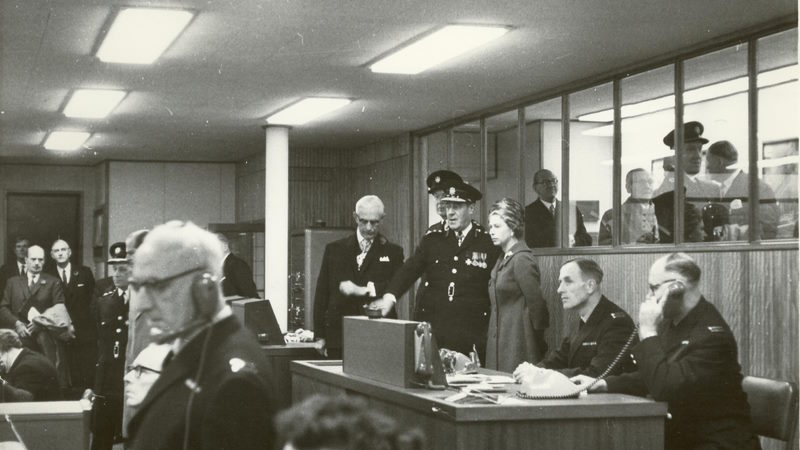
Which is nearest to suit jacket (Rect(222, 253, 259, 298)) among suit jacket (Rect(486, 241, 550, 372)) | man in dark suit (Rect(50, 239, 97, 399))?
suit jacket (Rect(486, 241, 550, 372))

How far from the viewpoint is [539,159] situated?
388 inches

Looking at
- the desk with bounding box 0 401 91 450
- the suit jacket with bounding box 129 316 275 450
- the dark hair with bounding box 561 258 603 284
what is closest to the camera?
the suit jacket with bounding box 129 316 275 450

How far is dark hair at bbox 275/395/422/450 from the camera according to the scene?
154 centimetres

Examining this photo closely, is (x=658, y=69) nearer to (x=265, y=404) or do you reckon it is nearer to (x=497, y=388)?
(x=497, y=388)

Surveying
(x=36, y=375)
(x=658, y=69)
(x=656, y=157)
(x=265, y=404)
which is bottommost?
(x=36, y=375)

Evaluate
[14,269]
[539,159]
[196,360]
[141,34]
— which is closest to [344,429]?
[196,360]

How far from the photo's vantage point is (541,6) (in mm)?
6422

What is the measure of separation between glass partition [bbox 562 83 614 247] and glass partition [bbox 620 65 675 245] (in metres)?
0.21

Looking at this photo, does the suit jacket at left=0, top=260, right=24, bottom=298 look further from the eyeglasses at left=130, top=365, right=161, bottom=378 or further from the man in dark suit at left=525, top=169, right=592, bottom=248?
the eyeglasses at left=130, top=365, right=161, bottom=378

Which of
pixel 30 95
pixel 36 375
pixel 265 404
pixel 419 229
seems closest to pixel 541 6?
pixel 36 375

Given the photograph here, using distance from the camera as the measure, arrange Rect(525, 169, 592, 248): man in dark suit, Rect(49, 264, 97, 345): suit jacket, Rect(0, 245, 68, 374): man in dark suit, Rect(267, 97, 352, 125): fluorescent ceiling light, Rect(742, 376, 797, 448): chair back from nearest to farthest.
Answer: Rect(742, 376, 797, 448): chair back, Rect(525, 169, 592, 248): man in dark suit, Rect(267, 97, 352, 125): fluorescent ceiling light, Rect(0, 245, 68, 374): man in dark suit, Rect(49, 264, 97, 345): suit jacket

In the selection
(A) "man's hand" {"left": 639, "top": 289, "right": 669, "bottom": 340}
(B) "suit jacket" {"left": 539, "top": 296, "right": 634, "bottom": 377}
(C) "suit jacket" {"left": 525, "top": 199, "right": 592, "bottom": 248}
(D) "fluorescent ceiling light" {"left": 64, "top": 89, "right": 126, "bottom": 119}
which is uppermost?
(D) "fluorescent ceiling light" {"left": 64, "top": 89, "right": 126, "bottom": 119}

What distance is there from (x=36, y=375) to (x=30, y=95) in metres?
→ 3.61

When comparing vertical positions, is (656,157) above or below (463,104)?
below
